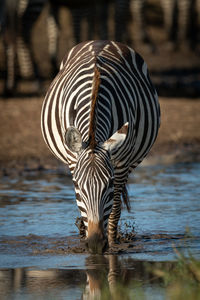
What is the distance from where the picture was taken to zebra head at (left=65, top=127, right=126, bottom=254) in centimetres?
536

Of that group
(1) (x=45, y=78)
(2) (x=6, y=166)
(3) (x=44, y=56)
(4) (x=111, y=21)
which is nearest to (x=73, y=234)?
(2) (x=6, y=166)

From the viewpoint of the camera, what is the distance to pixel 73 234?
7.25 metres

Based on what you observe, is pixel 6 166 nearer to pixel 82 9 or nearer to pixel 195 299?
pixel 195 299

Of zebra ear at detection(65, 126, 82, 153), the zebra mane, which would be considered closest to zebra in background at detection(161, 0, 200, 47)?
the zebra mane

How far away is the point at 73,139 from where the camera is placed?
5.41 metres

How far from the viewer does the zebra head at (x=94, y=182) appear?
5355 millimetres

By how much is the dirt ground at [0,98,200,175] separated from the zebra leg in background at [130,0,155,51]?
8180 mm

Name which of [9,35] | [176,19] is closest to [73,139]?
[9,35]

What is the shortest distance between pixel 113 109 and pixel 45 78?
11.3 meters

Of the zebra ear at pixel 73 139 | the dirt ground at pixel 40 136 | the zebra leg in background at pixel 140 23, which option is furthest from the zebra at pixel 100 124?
the zebra leg in background at pixel 140 23

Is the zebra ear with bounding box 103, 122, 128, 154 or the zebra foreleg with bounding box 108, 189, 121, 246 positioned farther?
the zebra foreleg with bounding box 108, 189, 121, 246

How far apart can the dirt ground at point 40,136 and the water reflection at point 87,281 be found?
182 inches

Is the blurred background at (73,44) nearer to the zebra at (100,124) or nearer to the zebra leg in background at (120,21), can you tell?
the zebra leg in background at (120,21)

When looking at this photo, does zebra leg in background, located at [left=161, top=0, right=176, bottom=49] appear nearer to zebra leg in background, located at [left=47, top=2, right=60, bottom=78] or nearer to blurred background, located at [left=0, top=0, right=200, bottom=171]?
blurred background, located at [left=0, top=0, right=200, bottom=171]
